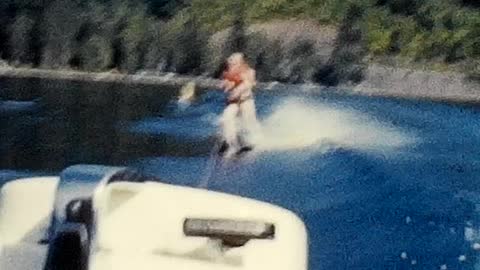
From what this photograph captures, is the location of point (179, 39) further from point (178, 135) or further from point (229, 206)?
point (229, 206)

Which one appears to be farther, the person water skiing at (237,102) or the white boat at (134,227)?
the person water skiing at (237,102)

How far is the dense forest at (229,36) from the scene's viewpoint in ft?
3.60

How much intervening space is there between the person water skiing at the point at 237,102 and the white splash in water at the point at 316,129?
2 cm

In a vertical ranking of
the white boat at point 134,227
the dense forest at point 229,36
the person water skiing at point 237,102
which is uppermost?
the dense forest at point 229,36

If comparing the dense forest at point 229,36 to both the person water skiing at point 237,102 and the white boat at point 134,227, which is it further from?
the white boat at point 134,227

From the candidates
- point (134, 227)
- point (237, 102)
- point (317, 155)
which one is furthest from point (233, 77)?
point (134, 227)

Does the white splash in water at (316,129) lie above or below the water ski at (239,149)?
above

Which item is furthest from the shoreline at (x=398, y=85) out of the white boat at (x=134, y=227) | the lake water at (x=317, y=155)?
the white boat at (x=134, y=227)

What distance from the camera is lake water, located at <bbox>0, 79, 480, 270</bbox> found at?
105cm

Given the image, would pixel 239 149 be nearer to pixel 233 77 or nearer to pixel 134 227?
pixel 233 77

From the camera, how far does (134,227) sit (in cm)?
96

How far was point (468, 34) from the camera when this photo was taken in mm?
1087

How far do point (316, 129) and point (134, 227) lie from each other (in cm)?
26

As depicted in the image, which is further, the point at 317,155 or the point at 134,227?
the point at 317,155
